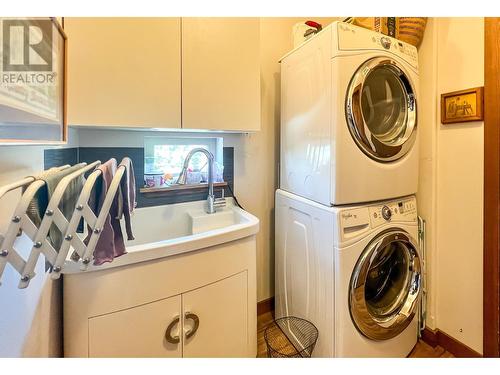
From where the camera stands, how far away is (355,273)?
123cm

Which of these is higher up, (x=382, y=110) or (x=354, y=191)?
(x=382, y=110)

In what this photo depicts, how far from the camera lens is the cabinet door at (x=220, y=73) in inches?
50.8

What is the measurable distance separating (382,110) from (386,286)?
1.02 m

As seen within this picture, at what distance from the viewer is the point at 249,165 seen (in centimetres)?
181

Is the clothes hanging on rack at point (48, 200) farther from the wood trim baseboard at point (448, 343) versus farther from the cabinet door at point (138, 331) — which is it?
the wood trim baseboard at point (448, 343)

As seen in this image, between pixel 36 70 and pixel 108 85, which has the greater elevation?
pixel 108 85

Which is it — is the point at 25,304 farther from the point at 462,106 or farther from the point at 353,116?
the point at 462,106

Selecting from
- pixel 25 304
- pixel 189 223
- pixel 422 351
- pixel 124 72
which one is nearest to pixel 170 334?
pixel 25 304

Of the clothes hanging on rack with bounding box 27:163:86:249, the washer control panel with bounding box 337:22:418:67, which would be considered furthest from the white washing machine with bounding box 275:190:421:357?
the clothes hanging on rack with bounding box 27:163:86:249

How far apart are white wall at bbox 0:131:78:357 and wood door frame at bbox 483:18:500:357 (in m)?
1.90

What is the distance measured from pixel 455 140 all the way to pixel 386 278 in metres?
0.88

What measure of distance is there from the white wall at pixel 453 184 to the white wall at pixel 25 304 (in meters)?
1.92
